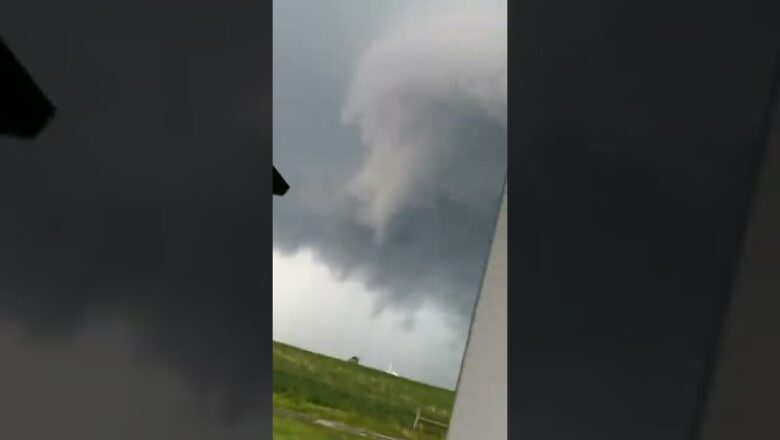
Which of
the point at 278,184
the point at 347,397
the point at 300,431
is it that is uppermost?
the point at 278,184

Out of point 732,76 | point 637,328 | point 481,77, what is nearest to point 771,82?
point 732,76

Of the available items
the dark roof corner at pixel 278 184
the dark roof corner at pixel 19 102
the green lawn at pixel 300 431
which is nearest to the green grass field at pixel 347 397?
the green lawn at pixel 300 431

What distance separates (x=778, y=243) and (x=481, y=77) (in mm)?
801

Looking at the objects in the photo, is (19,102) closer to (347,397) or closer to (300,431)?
(300,431)

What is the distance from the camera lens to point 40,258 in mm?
989

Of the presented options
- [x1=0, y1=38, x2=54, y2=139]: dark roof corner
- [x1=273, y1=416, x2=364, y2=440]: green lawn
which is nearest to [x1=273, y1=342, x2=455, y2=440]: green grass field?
[x1=273, y1=416, x2=364, y2=440]: green lawn

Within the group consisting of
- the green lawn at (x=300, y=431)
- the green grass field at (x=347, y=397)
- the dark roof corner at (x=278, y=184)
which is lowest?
the green lawn at (x=300, y=431)

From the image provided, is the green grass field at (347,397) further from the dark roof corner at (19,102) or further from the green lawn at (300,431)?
the dark roof corner at (19,102)

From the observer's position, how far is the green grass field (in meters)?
1.81

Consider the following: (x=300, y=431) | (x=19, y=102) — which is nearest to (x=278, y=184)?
(x=19, y=102)

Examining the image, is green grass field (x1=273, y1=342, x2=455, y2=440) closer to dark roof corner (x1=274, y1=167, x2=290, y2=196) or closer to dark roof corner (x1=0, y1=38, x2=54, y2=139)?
dark roof corner (x1=274, y1=167, x2=290, y2=196)

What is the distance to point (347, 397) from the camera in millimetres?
1924

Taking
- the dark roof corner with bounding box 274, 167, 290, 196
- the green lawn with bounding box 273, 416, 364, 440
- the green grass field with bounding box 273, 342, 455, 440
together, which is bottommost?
the green lawn with bounding box 273, 416, 364, 440

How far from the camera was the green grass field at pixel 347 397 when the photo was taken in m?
1.81
